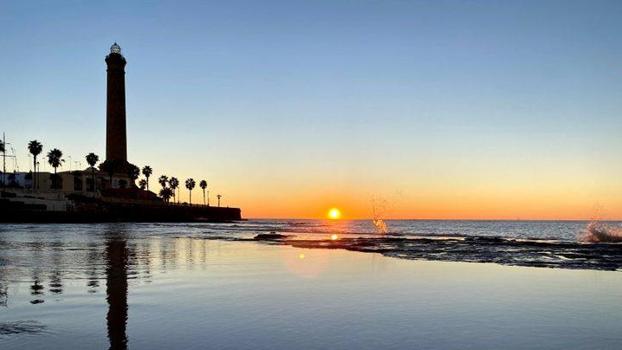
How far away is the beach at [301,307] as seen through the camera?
32.3ft

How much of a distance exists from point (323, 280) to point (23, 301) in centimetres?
948

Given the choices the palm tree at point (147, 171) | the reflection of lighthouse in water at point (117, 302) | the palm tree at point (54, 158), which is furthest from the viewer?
the palm tree at point (147, 171)

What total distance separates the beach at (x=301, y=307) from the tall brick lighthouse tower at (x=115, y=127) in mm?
143203

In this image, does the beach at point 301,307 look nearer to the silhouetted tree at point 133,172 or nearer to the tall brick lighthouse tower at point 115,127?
the tall brick lighthouse tower at point 115,127

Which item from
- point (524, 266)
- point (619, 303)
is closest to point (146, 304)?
point (619, 303)

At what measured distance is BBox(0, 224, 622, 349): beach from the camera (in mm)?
9836

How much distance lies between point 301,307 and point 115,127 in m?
155

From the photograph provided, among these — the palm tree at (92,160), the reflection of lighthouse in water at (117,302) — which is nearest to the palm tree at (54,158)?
the palm tree at (92,160)

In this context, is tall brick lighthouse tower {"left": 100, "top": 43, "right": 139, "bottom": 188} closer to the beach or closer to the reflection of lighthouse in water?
the reflection of lighthouse in water

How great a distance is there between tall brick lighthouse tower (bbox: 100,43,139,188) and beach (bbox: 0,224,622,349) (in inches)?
5638

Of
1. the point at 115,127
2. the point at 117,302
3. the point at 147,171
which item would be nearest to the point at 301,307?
the point at 117,302

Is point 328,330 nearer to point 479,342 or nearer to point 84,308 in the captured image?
point 479,342

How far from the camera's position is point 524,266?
25312mm

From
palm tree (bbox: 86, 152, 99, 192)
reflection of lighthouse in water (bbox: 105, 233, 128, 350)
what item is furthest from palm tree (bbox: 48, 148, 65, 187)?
reflection of lighthouse in water (bbox: 105, 233, 128, 350)
